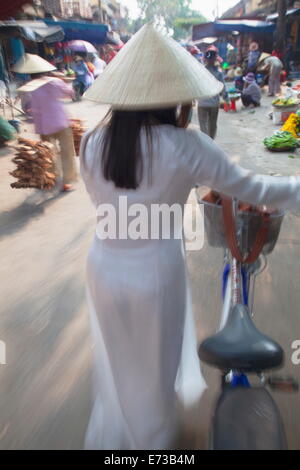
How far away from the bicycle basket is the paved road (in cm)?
97

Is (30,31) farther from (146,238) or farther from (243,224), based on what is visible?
(146,238)

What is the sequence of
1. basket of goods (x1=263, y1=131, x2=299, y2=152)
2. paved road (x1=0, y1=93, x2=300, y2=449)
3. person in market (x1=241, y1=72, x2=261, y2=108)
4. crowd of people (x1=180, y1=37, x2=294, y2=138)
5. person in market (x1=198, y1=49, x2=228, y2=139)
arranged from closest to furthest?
paved road (x1=0, y1=93, x2=300, y2=449) < person in market (x1=198, y1=49, x2=228, y2=139) < crowd of people (x1=180, y1=37, x2=294, y2=138) < basket of goods (x1=263, y1=131, x2=299, y2=152) < person in market (x1=241, y1=72, x2=261, y2=108)

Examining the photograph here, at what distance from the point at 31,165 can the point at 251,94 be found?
25.8ft

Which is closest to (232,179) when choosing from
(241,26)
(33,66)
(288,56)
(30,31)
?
(33,66)

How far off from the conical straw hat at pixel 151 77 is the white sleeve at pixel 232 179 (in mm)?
146

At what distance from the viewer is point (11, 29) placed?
9.36 metres

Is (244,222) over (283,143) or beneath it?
over

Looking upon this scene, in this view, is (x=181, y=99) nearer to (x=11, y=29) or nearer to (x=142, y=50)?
(x=142, y=50)

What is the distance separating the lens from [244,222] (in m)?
1.60

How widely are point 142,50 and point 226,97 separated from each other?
33.6 feet

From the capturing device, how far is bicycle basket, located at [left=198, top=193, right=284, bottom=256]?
5.16ft

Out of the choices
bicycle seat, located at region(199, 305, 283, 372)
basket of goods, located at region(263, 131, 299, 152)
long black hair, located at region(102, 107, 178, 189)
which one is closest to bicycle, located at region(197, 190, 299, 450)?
bicycle seat, located at region(199, 305, 283, 372)

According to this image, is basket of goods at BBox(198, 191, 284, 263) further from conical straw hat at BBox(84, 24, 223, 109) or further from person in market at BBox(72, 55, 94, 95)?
person in market at BBox(72, 55, 94, 95)

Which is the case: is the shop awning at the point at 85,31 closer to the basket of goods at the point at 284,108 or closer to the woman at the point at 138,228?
the basket of goods at the point at 284,108
